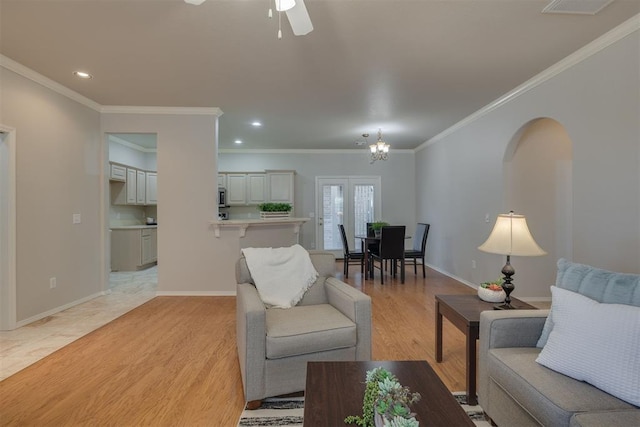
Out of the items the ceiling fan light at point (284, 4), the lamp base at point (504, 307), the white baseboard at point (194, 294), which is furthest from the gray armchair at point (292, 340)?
the white baseboard at point (194, 294)

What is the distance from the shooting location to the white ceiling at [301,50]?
2.28m

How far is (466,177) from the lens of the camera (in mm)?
4973

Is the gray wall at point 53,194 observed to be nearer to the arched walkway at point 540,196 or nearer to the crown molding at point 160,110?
the crown molding at point 160,110

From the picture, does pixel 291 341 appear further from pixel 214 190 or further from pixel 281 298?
pixel 214 190

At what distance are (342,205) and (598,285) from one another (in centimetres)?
596

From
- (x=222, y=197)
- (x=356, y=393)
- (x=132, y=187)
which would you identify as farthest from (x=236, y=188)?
(x=356, y=393)

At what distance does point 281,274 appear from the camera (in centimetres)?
247

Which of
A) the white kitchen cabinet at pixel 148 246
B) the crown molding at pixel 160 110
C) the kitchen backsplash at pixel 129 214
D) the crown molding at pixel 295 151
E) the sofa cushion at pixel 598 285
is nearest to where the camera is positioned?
the sofa cushion at pixel 598 285

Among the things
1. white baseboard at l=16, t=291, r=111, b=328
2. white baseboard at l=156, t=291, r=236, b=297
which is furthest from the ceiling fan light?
white baseboard at l=16, t=291, r=111, b=328

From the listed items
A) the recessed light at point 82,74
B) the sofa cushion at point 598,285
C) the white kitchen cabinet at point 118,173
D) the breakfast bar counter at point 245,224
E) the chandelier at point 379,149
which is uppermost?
the recessed light at point 82,74

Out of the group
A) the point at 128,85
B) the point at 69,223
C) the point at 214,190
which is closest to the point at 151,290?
the point at 69,223

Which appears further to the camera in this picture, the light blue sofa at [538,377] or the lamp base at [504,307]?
the lamp base at [504,307]

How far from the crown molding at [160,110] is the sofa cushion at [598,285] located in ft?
14.2

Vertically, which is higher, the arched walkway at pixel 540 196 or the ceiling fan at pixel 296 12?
the ceiling fan at pixel 296 12
